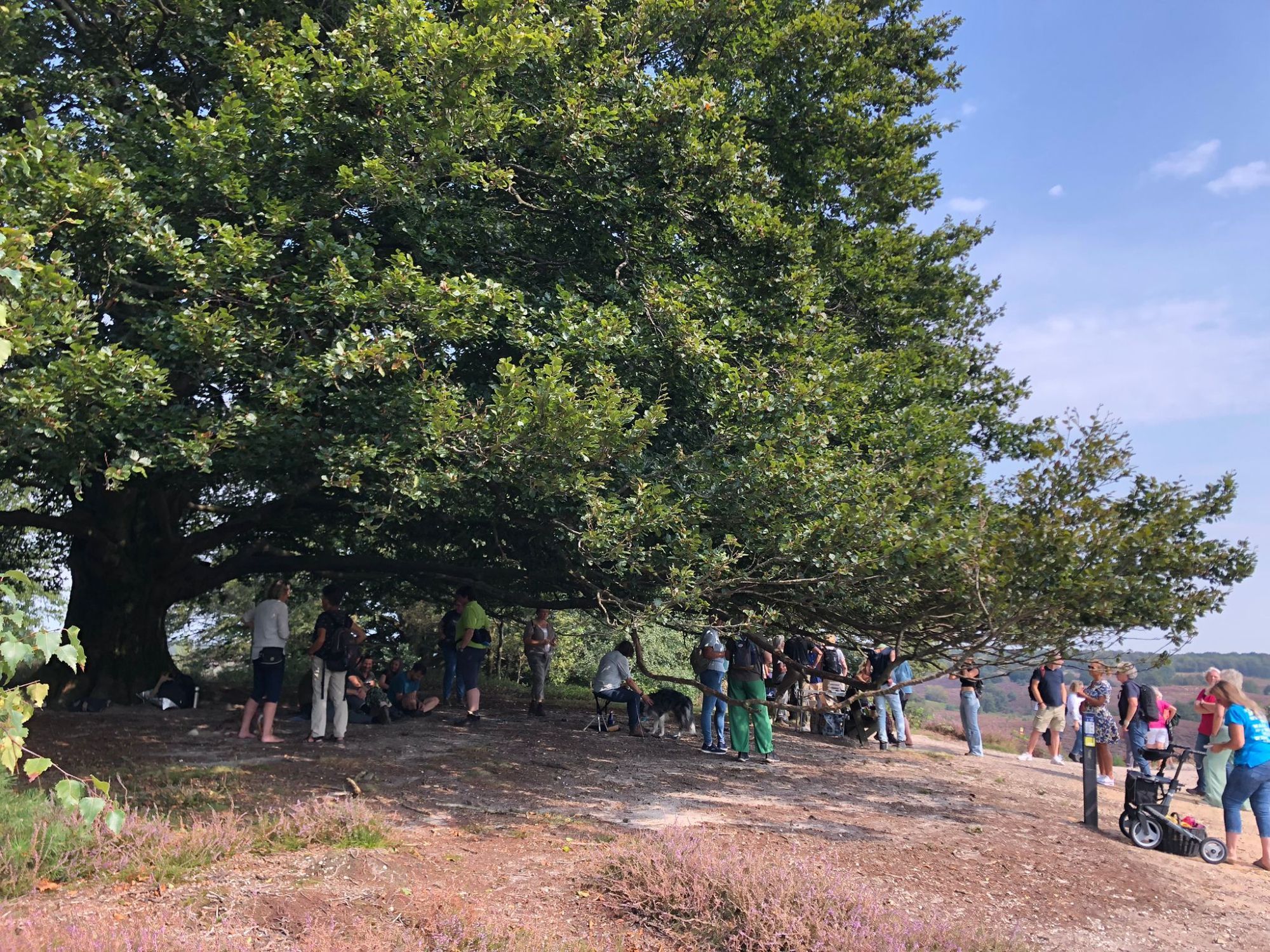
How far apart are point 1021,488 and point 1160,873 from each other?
391cm

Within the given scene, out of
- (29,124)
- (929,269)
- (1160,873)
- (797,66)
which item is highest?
(797,66)

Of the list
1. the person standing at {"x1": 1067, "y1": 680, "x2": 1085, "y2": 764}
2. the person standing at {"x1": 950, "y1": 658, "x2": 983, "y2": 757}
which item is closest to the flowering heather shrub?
the person standing at {"x1": 950, "y1": 658, "x2": 983, "y2": 757}

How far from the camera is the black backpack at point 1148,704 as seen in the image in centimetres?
1310

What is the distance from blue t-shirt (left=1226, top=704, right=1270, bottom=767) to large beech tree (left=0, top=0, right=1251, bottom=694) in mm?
1051

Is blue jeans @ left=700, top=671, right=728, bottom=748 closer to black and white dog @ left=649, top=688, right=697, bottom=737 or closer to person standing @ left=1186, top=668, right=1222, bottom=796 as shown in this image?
black and white dog @ left=649, top=688, right=697, bottom=737

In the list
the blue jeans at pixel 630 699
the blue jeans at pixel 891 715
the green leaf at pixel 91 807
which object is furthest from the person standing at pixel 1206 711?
the green leaf at pixel 91 807

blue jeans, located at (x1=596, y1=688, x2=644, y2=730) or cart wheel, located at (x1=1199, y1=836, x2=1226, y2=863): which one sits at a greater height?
blue jeans, located at (x1=596, y1=688, x2=644, y2=730)

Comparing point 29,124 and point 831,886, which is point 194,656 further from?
point 831,886

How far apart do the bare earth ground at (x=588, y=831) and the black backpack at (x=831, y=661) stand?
210 cm

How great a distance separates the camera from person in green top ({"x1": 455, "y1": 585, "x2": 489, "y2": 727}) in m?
13.3

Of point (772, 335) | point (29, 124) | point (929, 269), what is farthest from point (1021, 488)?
point (29, 124)

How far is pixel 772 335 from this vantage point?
10312 mm

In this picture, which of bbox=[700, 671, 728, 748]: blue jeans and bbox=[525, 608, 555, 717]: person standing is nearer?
bbox=[700, 671, 728, 748]: blue jeans


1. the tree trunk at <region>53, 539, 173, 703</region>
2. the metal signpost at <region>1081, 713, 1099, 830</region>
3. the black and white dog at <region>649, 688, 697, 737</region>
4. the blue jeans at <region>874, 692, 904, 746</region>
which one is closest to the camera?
the metal signpost at <region>1081, 713, 1099, 830</region>
